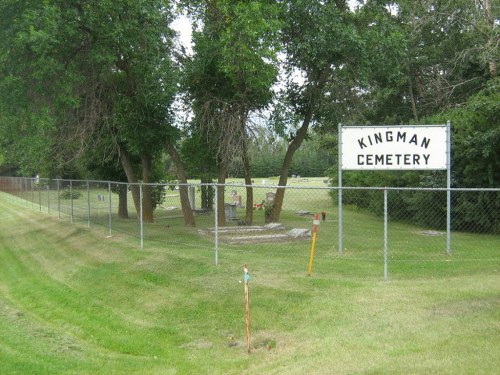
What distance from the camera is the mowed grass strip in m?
6.43

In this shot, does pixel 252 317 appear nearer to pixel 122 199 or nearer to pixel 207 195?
pixel 122 199

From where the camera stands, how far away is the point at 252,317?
27.5ft

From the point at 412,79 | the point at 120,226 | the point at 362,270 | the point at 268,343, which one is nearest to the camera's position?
the point at 268,343

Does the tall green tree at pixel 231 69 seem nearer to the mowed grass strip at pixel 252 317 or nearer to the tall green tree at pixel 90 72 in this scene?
the tall green tree at pixel 90 72

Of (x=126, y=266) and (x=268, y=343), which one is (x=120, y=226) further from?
(x=268, y=343)

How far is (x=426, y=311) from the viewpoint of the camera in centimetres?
765

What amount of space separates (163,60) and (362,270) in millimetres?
8959

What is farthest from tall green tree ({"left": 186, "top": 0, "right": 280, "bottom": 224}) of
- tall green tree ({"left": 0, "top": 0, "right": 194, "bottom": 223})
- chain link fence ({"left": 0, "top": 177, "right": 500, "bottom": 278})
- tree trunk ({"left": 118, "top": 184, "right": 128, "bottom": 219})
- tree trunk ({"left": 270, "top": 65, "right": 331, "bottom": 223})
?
tree trunk ({"left": 118, "top": 184, "right": 128, "bottom": 219})

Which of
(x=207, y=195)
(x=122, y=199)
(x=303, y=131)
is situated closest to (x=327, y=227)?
(x=303, y=131)

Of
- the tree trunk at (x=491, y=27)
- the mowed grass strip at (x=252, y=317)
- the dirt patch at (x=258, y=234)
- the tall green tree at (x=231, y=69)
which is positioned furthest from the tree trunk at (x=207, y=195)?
the tree trunk at (x=491, y=27)

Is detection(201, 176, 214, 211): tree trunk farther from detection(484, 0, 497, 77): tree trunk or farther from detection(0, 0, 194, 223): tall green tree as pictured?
detection(484, 0, 497, 77): tree trunk

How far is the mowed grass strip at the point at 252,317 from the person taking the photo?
6.43 meters

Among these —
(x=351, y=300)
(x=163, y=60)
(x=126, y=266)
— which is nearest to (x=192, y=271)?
(x=126, y=266)

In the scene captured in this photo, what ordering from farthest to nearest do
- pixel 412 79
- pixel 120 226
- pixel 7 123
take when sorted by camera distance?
pixel 412 79, pixel 120 226, pixel 7 123
